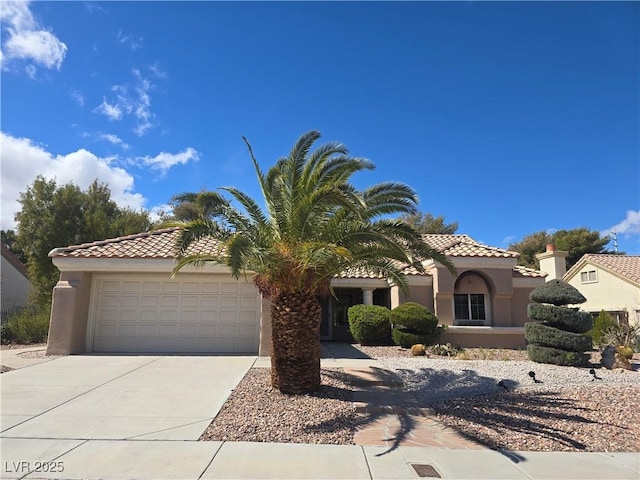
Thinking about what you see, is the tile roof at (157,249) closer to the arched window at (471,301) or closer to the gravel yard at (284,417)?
the arched window at (471,301)

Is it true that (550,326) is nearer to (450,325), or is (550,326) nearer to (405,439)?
(450,325)

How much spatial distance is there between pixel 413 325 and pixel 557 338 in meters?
4.48

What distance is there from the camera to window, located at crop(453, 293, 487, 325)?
17016 millimetres

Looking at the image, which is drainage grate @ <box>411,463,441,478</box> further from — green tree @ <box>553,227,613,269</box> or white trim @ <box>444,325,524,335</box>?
green tree @ <box>553,227,613,269</box>

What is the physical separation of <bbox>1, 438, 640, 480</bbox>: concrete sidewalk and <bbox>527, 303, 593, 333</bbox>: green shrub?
6.59 meters

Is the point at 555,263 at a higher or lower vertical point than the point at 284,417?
higher

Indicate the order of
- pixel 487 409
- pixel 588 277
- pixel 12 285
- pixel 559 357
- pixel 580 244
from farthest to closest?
Result: 1. pixel 580 244
2. pixel 588 277
3. pixel 12 285
4. pixel 559 357
5. pixel 487 409

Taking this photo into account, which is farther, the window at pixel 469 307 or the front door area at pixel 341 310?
the front door area at pixel 341 310

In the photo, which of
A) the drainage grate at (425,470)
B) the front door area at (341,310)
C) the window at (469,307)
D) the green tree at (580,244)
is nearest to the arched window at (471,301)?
the window at (469,307)

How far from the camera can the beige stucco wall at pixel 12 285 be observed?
24500mm

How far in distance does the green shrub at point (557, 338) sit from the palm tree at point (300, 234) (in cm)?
566

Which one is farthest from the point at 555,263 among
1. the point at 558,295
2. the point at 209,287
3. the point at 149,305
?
the point at 149,305

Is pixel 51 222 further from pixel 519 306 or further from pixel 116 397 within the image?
pixel 519 306

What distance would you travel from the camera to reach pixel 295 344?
324 inches
